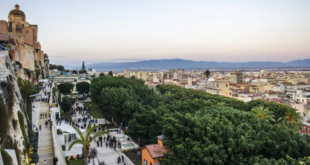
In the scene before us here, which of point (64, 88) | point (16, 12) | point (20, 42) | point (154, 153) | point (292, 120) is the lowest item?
point (154, 153)

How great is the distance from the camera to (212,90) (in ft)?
163

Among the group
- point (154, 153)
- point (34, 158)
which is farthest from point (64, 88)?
point (154, 153)

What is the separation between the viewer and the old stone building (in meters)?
27.4

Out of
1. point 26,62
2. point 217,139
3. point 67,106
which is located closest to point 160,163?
point 217,139

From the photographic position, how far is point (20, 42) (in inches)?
1207

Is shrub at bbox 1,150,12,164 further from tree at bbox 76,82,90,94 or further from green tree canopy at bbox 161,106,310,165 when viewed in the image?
tree at bbox 76,82,90,94

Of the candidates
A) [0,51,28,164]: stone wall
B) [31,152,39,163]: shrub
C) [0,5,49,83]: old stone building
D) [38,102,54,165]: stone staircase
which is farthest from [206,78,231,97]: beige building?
[0,51,28,164]: stone wall

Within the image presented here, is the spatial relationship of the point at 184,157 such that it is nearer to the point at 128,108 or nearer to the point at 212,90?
the point at 128,108

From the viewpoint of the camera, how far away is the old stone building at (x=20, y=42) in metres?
27.4

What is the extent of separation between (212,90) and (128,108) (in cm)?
2739

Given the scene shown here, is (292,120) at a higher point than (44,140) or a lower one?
higher

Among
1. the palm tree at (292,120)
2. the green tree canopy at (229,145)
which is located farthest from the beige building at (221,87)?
the green tree canopy at (229,145)

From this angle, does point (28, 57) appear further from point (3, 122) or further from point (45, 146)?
point (3, 122)

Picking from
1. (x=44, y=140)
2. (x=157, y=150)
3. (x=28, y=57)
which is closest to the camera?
(x=157, y=150)
